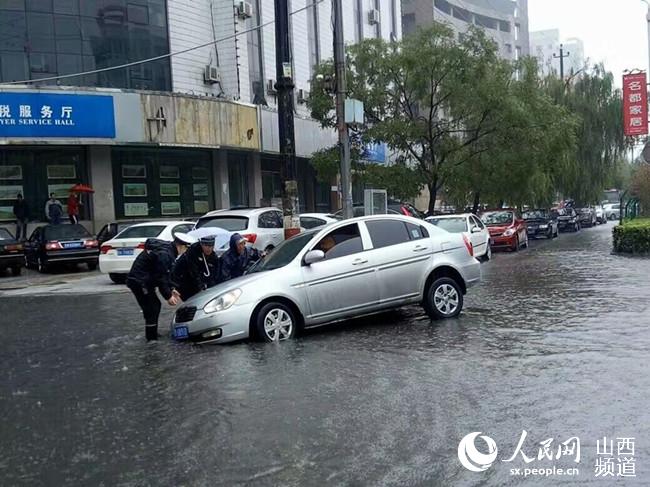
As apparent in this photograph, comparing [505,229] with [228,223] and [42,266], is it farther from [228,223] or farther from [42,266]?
[42,266]

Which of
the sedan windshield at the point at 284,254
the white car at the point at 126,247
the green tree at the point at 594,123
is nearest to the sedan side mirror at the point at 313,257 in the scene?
the sedan windshield at the point at 284,254

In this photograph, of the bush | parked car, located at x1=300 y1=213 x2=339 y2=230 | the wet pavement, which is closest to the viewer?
the wet pavement

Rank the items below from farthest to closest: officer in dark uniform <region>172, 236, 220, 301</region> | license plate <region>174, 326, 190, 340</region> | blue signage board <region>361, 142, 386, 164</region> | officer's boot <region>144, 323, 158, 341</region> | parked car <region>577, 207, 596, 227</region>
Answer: parked car <region>577, 207, 596, 227</region>
blue signage board <region>361, 142, 386, 164</region>
officer in dark uniform <region>172, 236, 220, 301</region>
officer's boot <region>144, 323, 158, 341</region>
license plate <region>174, 326, 190, 340</region>

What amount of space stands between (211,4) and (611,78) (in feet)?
69.5

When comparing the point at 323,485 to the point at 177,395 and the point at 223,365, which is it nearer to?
the point at 177,395

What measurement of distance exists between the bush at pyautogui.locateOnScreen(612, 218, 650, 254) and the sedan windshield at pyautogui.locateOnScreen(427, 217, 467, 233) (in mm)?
4737

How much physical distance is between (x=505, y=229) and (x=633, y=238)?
5362mm

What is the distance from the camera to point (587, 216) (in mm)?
48125

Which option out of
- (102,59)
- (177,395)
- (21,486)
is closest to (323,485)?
(21,486)

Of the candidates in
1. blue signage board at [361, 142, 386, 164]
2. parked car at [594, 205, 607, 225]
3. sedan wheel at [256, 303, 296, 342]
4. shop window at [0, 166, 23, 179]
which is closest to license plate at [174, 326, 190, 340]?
sedan wheel at [256, 303, 296, 342]

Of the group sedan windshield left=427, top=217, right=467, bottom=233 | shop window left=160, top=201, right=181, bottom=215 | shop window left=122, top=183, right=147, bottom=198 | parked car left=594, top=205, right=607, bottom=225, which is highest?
shop window left=122, top=183, right=147, bottom=198

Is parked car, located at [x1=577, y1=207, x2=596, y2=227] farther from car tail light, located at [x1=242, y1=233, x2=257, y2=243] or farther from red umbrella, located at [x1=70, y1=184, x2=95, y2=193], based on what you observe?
car tail light, located at [x1=242, y1=233, x2=257, y2=243]

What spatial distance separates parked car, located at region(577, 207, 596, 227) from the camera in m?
46.3

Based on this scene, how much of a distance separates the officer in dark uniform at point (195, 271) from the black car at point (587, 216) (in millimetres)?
38844
